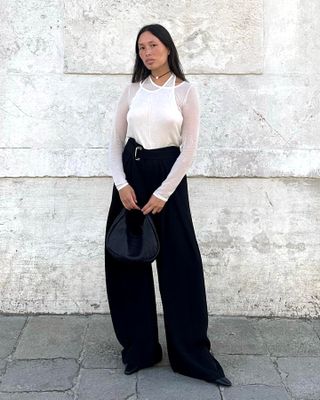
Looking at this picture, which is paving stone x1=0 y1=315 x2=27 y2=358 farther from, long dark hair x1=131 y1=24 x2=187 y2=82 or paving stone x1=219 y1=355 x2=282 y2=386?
long dark hair x1=131 y1=24 x2=187 y2=82

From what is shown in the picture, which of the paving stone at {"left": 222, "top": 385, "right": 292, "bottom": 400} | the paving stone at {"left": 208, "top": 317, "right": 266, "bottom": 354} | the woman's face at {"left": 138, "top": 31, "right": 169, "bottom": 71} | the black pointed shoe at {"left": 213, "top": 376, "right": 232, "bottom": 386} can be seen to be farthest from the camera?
the paving stone at {"left": 208, "top": 317, "right": 266, "bottom": 354}

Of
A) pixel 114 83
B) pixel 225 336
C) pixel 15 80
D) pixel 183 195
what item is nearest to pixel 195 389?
pixel 225 336

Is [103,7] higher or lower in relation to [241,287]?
higher

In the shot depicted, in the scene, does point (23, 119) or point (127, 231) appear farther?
point (23, 119)

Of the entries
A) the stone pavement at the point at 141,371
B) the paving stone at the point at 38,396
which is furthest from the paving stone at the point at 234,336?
the paving stone at the point at 38,396

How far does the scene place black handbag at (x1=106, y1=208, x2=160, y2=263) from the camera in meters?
3.07

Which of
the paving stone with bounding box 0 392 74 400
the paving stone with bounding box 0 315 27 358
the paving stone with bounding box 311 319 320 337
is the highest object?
the paving stone with bounding box 0 392 74 400

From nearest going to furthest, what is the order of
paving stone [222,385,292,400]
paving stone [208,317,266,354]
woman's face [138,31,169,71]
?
woman's face [138,31,169,71], paving stone [222,385,292,400], paving stone [208,317,266,354]

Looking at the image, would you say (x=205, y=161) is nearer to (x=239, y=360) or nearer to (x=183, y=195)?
(x=183, y=195)

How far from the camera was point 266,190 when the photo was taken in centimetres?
420

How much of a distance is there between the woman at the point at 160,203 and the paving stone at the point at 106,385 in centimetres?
10

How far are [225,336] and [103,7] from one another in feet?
8.16

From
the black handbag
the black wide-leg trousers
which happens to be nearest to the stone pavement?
the black wide-leg trousers

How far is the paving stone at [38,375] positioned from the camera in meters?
3.21
